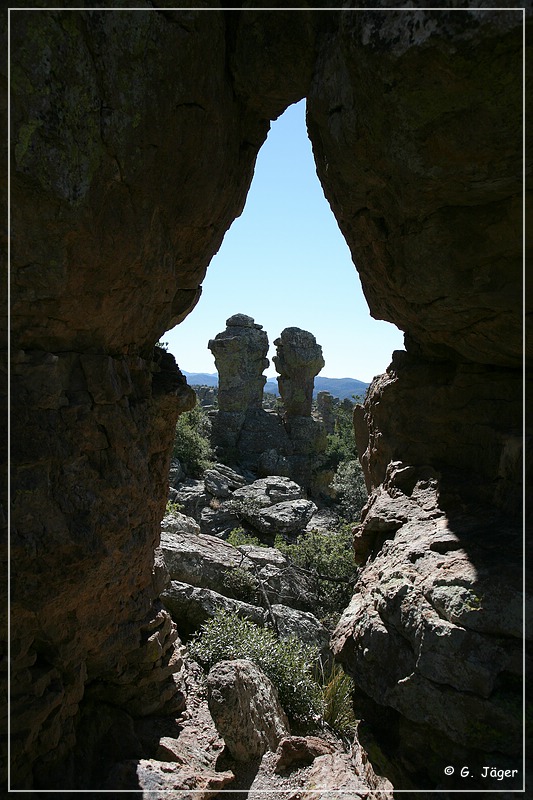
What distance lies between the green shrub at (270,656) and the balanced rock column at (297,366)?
19.1 metres

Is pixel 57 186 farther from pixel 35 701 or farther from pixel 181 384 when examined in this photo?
pixel 35 701

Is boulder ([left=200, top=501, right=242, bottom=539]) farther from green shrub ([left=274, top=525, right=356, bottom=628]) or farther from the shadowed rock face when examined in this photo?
the shadowed rock face

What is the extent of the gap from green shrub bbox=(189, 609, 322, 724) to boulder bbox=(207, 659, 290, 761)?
42cm

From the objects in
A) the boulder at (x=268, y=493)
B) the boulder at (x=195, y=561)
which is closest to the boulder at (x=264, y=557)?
the boulder at (x=195, y=561)

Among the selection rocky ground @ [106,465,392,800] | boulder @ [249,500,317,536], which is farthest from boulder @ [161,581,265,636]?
boulder @ [249,500,317,536]

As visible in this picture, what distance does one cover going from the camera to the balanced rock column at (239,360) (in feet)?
82.4

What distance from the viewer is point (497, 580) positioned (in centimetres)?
329

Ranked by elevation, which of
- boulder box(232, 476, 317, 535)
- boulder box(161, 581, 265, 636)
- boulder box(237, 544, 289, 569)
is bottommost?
boulder box(232, 476, 317, 535)

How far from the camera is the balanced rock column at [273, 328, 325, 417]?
2552 centimetres

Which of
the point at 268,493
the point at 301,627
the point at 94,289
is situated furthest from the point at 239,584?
the point at 268,493

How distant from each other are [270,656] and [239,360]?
19.3 m

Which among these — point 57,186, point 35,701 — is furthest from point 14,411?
point 35,701

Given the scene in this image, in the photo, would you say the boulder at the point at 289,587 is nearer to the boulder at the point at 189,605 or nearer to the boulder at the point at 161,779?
the boulder at the point at 189,605

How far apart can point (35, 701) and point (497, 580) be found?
3.07m
